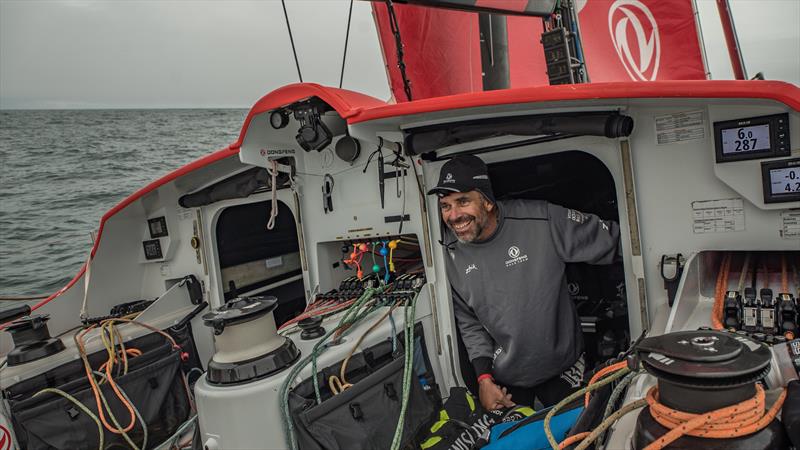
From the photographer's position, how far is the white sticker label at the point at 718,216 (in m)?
1.96

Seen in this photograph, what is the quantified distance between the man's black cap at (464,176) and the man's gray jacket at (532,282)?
0.23m

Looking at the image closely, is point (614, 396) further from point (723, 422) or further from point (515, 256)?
point (515, 256)

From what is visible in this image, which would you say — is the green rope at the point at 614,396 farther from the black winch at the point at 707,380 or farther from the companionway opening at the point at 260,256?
the companionway opening at the point at 260,256

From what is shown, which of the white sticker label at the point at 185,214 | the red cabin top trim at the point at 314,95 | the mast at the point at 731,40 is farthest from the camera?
Result: the mast at the point at 731,40

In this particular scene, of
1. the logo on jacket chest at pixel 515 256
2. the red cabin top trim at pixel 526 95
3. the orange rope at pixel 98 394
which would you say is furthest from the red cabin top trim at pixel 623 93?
the orange rope at pixel 98 394

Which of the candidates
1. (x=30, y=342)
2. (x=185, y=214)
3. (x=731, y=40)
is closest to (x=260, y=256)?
(x=185, y=214)

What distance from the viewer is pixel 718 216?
1993mm

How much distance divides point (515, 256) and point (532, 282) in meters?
0.16

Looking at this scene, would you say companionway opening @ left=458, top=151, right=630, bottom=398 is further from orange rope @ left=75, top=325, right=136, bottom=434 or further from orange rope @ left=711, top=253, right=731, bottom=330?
orange rope @ left=75, top=325, right=136, bottom=434

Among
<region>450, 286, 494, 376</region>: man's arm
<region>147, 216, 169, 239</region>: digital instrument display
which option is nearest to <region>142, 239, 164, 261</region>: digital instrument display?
<region>147, 216, 169, 239</region>: digital instrument display

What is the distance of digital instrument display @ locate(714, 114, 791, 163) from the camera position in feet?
5.82

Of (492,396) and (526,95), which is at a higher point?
(526,95)

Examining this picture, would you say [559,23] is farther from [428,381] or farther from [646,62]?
[646,62]

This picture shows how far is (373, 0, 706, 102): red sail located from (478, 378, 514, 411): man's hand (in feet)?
20.3
